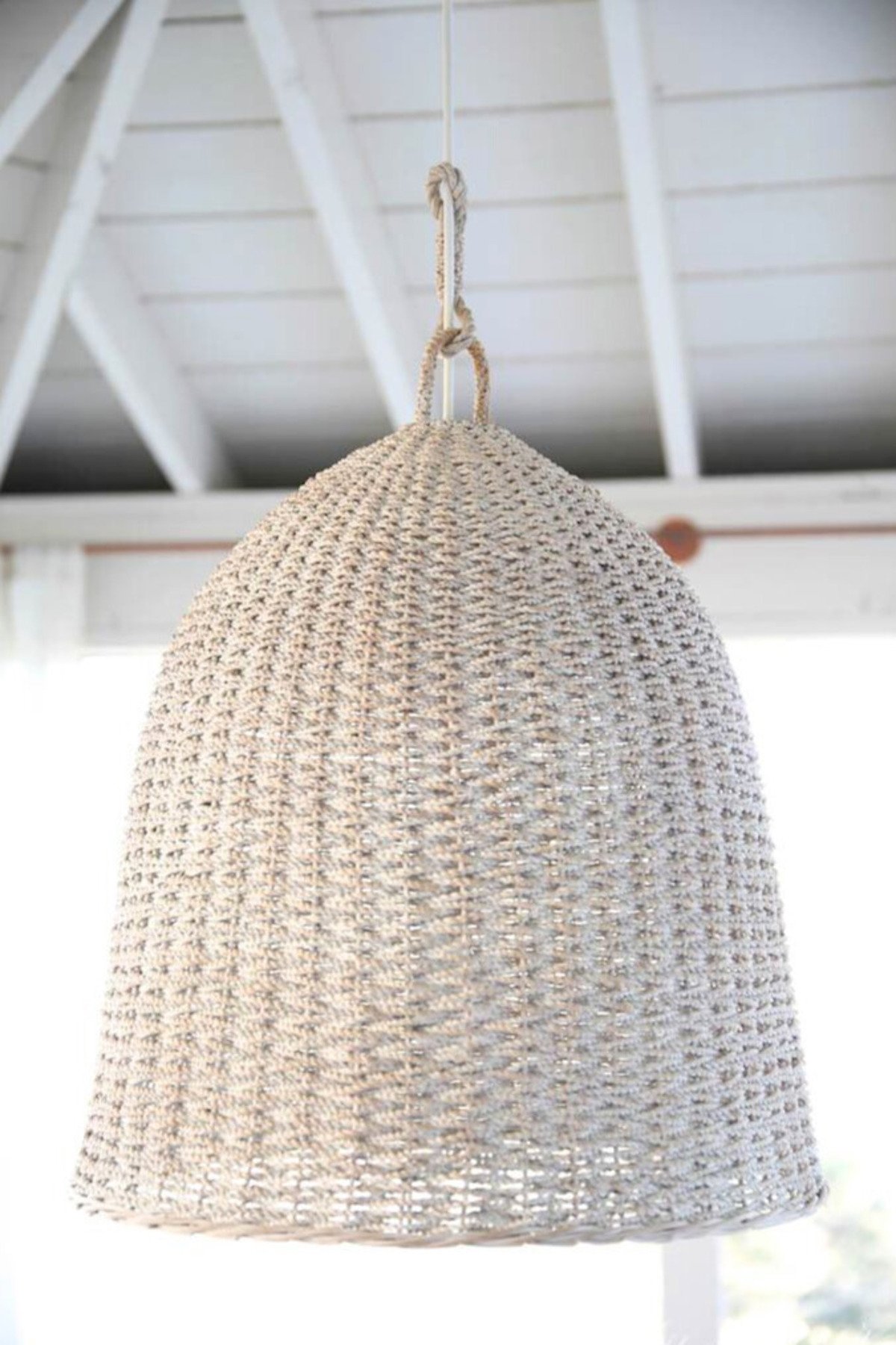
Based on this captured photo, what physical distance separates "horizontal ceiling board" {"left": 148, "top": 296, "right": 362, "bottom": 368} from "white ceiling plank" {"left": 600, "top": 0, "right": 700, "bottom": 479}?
549mm

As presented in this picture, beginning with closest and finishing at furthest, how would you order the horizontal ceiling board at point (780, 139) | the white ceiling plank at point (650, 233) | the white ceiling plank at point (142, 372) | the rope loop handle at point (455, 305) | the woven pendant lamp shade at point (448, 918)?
the woven pendant lamp shade at point (448, 918) → the rope loop handle at point (455, 305) → the white ceiling plank at point (650, 233) → the horizontal ceiling board at point (780, 139) → the white ceiling plank at point (142, 372)

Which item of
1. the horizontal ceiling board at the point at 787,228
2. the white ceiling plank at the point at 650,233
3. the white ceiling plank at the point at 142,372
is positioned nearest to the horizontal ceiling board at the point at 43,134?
the white ceiling plank at the point at 142,372

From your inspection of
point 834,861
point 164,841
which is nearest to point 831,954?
point 834,861

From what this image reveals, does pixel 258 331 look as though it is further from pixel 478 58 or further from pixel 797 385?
pixel 797 385

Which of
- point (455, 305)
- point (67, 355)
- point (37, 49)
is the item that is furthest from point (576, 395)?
point (455, 305)

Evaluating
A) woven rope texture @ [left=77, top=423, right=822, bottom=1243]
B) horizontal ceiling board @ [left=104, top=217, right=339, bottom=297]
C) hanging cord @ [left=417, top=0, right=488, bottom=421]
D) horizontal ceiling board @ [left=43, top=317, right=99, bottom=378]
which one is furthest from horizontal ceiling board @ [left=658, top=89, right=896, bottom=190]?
woven rope texture @ [left=77, top=423, right=822, bottom=1243]

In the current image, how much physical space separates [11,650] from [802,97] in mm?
1739

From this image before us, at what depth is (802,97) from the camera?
2412 millimetres

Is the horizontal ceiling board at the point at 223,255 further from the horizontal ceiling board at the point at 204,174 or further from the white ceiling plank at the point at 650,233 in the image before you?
the white ceiling plank at the point at 650,233

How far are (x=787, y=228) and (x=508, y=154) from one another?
17.6 inches

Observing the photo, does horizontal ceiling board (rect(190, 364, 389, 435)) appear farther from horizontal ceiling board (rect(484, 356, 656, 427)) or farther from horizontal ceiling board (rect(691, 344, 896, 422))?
horizontal ceiling board (rect(691, 344, 896, 422))

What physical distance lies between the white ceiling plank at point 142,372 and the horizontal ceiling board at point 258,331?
43 millimetres

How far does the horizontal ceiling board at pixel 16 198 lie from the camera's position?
262cm

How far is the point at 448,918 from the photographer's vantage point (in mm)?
819
